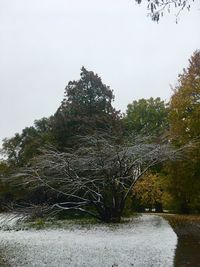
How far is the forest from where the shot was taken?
30.3 m

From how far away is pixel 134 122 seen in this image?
6562 cm

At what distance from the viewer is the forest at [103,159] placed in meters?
30.3

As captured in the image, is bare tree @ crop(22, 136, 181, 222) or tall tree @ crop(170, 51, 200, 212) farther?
tall tree @ crop(170, 51, 200, 212)

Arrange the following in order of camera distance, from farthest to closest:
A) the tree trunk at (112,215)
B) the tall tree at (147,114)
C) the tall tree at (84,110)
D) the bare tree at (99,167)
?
1. the tall tree at (147,114)
2. the tall tree at (84,110)
3. the tree trunk at (112,215)
4. the bare tree at (99,167)

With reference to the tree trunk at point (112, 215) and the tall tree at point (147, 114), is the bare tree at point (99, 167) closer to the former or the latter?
the tree trunk at point (112, 215)

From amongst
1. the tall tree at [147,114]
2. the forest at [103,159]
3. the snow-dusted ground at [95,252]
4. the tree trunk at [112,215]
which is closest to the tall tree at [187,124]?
the forest at [103,159]

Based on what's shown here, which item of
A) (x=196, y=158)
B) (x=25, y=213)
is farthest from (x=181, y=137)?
(x=25, y=213)

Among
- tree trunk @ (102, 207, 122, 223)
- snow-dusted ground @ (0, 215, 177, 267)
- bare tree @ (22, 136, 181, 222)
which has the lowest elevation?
snow-dusted ground @ (0, 215, 177, 267)

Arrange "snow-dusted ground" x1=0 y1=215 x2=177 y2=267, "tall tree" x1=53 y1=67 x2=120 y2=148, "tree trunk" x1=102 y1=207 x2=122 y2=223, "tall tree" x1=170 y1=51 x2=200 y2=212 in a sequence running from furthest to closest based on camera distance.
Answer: "tall tree" x1=53 y1=67 x2=120 y2=148
"tall tree" x1=170 y1=51 x2=200 y2=212
"tree trunk" x1=102 y1=207 x2=122 y2=223
"snow-dusted ground" x1=0 y1=215 x2=177 y2=267

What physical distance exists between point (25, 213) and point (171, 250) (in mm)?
13344

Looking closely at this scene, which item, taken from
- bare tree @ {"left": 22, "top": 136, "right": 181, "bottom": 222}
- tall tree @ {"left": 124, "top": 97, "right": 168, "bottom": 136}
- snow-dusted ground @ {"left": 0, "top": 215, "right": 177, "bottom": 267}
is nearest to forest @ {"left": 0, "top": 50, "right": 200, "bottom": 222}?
bare tree @ {"left": 22, "top": 136, "right": 181, "bottom": 222}

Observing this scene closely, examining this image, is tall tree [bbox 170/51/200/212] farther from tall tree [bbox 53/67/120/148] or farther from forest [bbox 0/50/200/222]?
tall tree [bbox 53/67/120/148]

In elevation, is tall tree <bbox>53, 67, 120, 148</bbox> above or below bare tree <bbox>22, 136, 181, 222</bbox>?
above

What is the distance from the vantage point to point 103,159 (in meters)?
30.1
